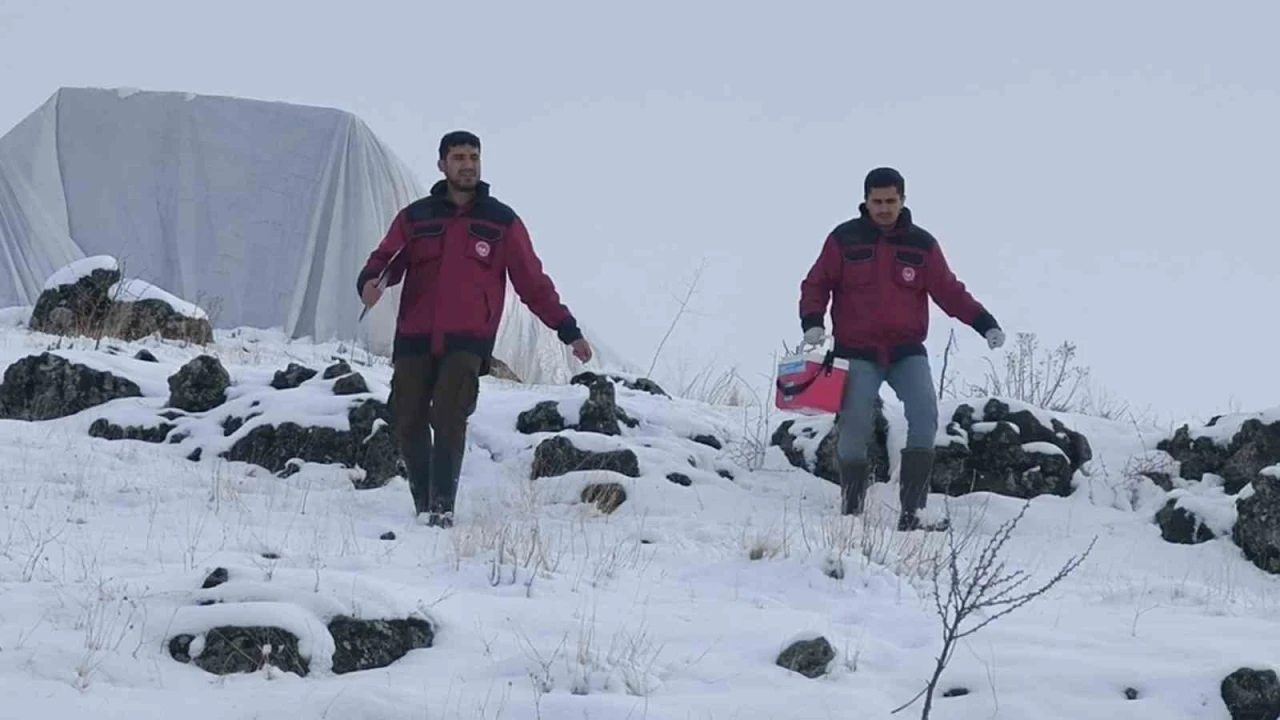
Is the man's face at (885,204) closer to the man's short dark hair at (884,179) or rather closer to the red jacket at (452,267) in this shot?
the man's short dark hair at (884,179)

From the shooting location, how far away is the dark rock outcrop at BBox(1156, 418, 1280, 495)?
26.0 feet

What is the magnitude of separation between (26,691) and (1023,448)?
18.7ft

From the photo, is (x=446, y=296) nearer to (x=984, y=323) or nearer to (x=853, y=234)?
(x=853, y=234)

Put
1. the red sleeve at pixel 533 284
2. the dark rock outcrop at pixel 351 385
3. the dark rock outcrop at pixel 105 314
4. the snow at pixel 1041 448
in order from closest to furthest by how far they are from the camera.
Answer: the red sleeve at pixel 533 284 → the snow at pixel 1041 448 → the dark rock outcrop at pixel 351 385 → the dark rock outcrop at pixel 105 314

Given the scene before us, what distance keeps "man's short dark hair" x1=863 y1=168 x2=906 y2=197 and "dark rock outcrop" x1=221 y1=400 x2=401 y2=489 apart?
2610mm

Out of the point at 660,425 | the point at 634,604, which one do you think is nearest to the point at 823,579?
the point at 634,604

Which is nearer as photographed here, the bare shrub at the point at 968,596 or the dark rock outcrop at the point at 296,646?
the bare shrub at the point at 968,596

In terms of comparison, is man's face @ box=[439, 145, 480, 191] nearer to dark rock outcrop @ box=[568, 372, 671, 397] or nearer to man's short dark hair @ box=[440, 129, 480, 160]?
man's short dark hair @ box=[440, 129, 480, 160]

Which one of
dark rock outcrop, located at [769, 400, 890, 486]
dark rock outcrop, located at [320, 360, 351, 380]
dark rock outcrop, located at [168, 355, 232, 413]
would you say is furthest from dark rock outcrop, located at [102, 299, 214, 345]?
dark rock outcrop, located at [769, 400, 890, 486]

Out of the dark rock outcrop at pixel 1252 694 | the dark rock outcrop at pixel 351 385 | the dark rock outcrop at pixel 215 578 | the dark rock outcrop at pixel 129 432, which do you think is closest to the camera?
the dark rock outcrop at pixel 1252 694

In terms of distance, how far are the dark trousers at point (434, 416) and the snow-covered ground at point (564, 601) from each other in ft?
0.66

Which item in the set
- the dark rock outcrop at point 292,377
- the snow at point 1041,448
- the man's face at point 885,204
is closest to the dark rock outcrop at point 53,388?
the dark rock outcrop at point 292,377

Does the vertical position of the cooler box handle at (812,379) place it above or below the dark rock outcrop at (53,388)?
above

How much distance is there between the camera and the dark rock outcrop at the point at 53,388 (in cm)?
866
